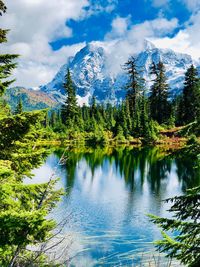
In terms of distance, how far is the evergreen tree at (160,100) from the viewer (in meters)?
84.1

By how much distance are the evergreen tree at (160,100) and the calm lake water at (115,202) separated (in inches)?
1027

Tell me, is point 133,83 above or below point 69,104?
above

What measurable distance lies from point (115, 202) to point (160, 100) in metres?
55.5

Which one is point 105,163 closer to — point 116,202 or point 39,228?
point 116,202

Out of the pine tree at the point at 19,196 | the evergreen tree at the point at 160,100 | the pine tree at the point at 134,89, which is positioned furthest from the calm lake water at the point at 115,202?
the pine tree at the point at 134,89

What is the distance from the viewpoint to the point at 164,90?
86.0 m

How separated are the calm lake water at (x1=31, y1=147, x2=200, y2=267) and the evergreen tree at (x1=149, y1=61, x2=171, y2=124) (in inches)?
1027

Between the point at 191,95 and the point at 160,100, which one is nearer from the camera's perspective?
the point at 191,95

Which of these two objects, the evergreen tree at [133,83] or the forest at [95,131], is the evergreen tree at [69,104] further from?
the evergreen tree at [133,83]

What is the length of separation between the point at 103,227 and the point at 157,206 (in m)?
6.71

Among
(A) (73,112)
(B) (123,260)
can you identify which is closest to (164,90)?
(A) (73,112)

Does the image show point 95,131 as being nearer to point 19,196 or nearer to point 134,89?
point 134,89

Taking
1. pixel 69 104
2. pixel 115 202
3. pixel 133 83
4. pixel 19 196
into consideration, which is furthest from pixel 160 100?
pixel 19 196

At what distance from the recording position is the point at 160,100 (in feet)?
278
